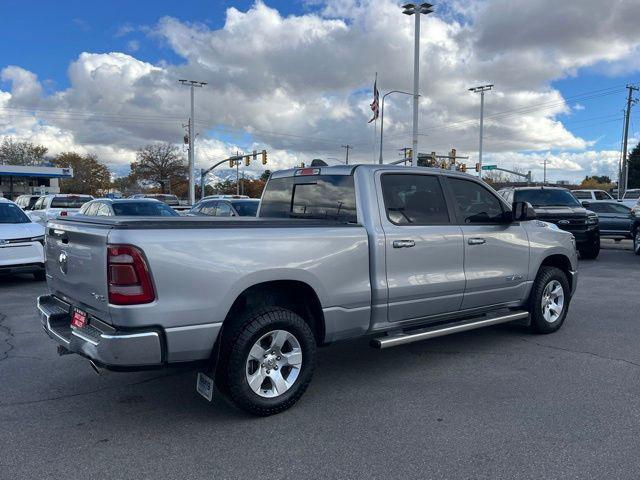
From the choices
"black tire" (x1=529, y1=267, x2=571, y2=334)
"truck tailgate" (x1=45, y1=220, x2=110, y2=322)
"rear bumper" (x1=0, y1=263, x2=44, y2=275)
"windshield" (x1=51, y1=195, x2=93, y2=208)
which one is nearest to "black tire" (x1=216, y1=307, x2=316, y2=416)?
"truck tailgate" (x1=45, y1=220, x2=110, y2=322)

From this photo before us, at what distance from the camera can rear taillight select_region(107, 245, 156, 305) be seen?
11.4ft

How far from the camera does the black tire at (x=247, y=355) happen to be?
3867mm

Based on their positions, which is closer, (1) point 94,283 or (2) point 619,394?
(1) point 94,283

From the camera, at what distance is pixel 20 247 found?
9.88 metres

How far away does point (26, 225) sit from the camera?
1043cm

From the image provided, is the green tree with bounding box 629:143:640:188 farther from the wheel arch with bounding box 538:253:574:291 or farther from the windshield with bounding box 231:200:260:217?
the wheel arch with bounding box 538:253:574:291

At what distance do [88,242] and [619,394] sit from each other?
4.24 meters

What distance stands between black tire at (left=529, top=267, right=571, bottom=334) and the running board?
0.34 meters

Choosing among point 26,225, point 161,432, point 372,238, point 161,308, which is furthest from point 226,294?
point 26,225

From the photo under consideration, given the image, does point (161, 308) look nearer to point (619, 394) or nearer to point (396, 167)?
point (396, 167)

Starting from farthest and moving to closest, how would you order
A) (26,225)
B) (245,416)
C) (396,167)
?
(26,225) → (396,167) → (245,416)

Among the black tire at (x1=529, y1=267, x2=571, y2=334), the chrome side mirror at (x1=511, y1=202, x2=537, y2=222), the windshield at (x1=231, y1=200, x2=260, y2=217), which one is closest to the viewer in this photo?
the chrome side mirror at (x1=511, y1=202, x2=537, y2=222)

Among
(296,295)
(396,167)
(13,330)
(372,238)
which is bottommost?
(13,330)

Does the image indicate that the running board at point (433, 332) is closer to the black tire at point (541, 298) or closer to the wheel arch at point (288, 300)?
the black tire at point (541, 298)
